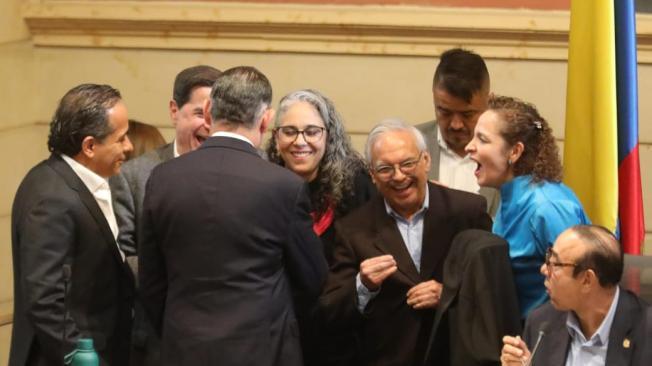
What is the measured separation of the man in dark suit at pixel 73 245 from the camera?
4266 millimetres

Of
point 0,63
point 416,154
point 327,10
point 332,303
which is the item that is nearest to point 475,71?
point 416,154

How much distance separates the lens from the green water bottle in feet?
13.5

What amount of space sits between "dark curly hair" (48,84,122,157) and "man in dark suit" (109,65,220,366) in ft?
1.24

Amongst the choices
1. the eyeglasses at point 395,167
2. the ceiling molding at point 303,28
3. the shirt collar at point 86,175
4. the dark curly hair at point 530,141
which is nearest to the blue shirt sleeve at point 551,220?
the dark curly hair at point 530,141

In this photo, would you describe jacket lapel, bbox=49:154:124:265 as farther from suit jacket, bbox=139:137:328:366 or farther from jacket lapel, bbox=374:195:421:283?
jacket lapel, bbox=374:195:421:283

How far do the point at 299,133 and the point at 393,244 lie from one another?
475 mm

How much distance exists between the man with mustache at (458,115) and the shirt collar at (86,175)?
4.56ft

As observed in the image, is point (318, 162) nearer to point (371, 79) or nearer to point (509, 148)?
point (509, 148)

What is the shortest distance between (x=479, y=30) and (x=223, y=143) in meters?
2.67

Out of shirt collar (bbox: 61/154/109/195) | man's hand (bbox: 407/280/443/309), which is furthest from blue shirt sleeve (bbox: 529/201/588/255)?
shirt collar (bbox: 61/154/109/195)

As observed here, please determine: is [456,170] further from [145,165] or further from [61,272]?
[61,272]

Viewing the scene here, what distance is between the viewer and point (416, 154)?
473 centimetres

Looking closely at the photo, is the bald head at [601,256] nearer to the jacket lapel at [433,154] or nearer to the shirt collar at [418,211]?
the shirt collar at [418,211]

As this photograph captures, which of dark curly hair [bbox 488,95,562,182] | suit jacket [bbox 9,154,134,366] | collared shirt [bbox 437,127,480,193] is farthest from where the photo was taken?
collared shirt [bbox 437,127,480,193]
